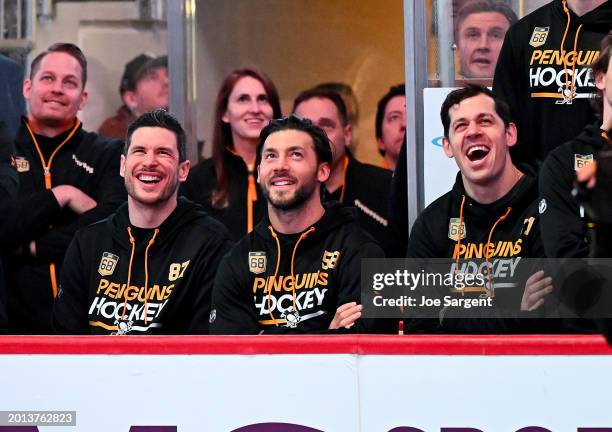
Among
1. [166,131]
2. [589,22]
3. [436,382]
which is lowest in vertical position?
[436,382]

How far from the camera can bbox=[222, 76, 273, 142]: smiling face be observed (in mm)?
5664

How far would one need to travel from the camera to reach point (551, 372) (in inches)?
152

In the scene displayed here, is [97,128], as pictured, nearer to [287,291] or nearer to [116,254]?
[116,254]

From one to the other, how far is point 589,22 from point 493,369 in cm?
175

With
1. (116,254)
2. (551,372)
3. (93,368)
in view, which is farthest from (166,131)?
(551,372)

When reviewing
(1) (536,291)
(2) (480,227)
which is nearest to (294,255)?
(2) (480,227)

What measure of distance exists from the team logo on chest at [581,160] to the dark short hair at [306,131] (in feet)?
3.43

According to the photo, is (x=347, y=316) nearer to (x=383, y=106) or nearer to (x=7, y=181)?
(x=7, y=181)

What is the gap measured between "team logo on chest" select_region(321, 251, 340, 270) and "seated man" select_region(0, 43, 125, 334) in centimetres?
117

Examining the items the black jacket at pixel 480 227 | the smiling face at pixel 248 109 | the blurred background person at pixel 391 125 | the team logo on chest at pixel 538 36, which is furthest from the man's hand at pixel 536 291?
the blurred background person at pixel 391 125

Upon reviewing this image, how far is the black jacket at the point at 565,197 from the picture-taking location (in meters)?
4.29

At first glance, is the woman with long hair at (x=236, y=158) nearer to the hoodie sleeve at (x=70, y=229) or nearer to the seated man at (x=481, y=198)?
the hoodie sleeve at (x=70, y=229)

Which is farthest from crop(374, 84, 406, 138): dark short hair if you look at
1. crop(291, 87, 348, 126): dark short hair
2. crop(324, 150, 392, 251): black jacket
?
crop(324, 150, 392, 251): black jacket

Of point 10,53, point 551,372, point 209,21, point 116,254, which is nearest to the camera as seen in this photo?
point 551,372
